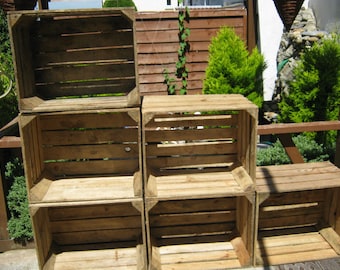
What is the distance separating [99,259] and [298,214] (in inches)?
79.4

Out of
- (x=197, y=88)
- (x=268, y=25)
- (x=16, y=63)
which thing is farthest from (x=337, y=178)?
(x=268, y=25)

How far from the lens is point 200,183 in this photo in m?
2.98

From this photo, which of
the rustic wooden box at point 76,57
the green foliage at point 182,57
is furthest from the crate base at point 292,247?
the green foliage at point 182,57

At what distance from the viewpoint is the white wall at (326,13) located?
5.66 metres

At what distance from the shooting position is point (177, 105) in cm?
277

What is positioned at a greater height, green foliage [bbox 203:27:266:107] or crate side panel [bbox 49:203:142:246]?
green foliage [bbox 203:27:266:107]

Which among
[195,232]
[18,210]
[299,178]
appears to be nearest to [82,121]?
[18,210]

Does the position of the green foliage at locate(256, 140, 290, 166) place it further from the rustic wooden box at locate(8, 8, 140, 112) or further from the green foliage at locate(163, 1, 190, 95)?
the green foliage at locate(163, 1, 190, 95)

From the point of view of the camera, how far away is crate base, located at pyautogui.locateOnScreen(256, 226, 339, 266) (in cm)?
317

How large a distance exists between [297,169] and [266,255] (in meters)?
0.85

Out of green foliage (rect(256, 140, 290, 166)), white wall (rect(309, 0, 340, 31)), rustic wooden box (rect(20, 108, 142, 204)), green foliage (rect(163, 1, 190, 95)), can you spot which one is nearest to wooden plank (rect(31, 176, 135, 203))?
rustic wooden box (rect(20, 108, 142, 204))

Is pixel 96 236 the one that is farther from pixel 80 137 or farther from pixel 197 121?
pixel 197 121

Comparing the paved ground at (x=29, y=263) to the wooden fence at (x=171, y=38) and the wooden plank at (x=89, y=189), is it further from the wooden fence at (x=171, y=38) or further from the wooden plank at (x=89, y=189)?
the wooden fence at (x=171, y=38)

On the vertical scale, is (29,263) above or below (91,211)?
below
